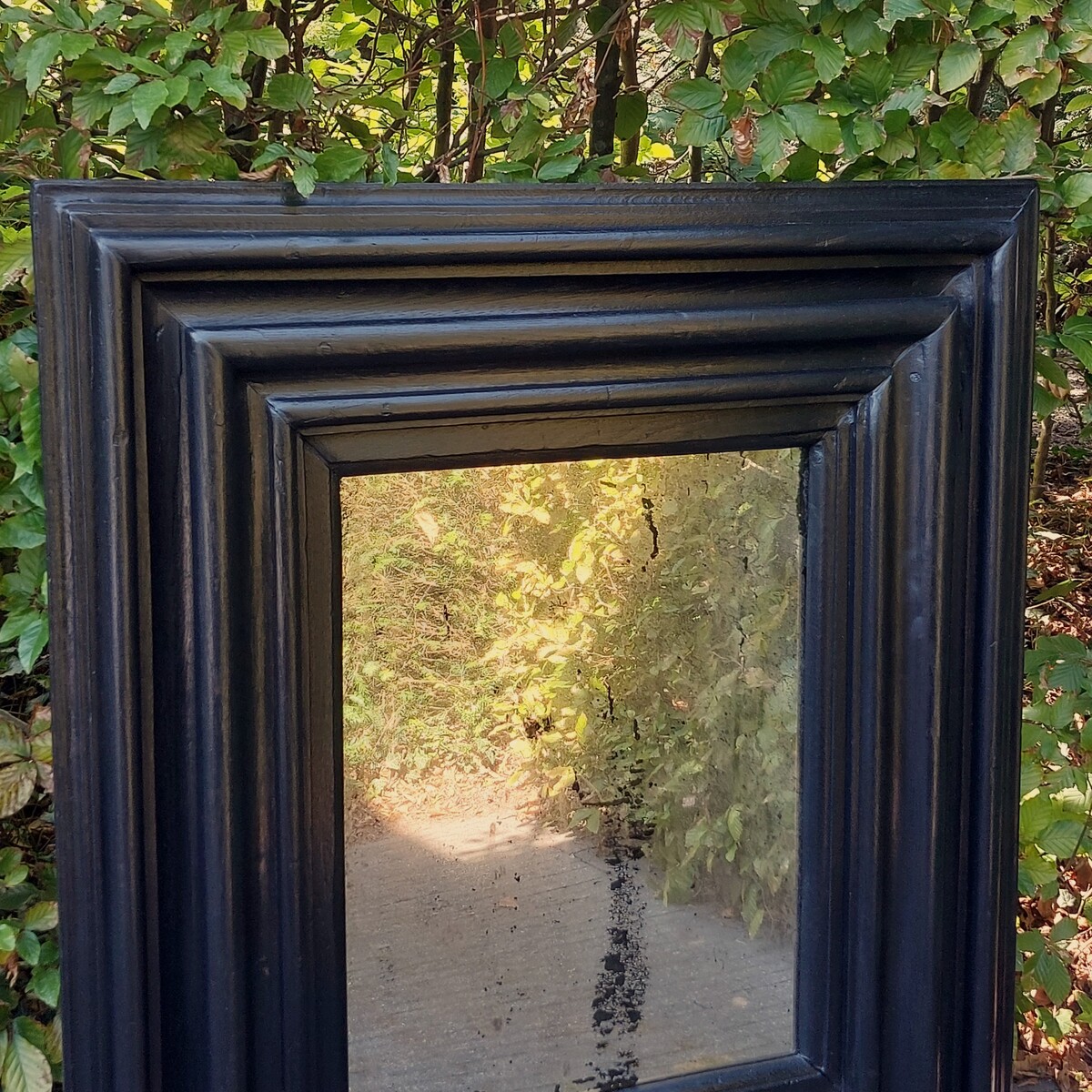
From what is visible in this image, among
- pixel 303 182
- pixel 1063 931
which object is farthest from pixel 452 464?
pixel 1063 931

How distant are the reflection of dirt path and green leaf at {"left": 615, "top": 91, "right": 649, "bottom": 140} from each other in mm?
767

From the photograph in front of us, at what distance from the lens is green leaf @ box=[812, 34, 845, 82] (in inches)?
41.9

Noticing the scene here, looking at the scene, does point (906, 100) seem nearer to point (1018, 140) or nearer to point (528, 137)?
point (1018, 140)

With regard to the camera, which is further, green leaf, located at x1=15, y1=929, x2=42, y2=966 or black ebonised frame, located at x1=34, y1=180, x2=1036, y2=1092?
green leaf, located at x1=15, y1=929, x2=42, y2=966

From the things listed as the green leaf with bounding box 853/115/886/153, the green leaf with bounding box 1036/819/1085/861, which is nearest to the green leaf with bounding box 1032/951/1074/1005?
the green leaf with bounding box 1036/819/1085/861

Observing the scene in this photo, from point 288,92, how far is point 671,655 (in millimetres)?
683

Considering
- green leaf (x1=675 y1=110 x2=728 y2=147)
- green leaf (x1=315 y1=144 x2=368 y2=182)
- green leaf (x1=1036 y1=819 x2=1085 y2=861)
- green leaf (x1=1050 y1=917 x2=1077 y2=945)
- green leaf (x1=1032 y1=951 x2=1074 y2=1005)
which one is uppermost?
green leaf (x1=675 y1=110 x2=728 y2=147)

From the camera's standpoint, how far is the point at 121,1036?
85 centimetres

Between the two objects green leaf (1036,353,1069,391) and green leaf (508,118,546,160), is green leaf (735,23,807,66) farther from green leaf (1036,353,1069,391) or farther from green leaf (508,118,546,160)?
green leaf (1036,353,1069,391)

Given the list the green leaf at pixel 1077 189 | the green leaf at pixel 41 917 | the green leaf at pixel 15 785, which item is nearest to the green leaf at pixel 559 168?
the green leaf at pixel 1077 189

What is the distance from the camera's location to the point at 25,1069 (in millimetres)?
1073

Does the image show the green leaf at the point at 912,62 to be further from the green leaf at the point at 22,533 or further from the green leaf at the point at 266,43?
the green leaf at the point at 22,533

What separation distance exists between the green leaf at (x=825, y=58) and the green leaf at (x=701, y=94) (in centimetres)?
10

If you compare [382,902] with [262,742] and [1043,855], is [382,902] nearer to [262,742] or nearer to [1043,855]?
[262,742]
